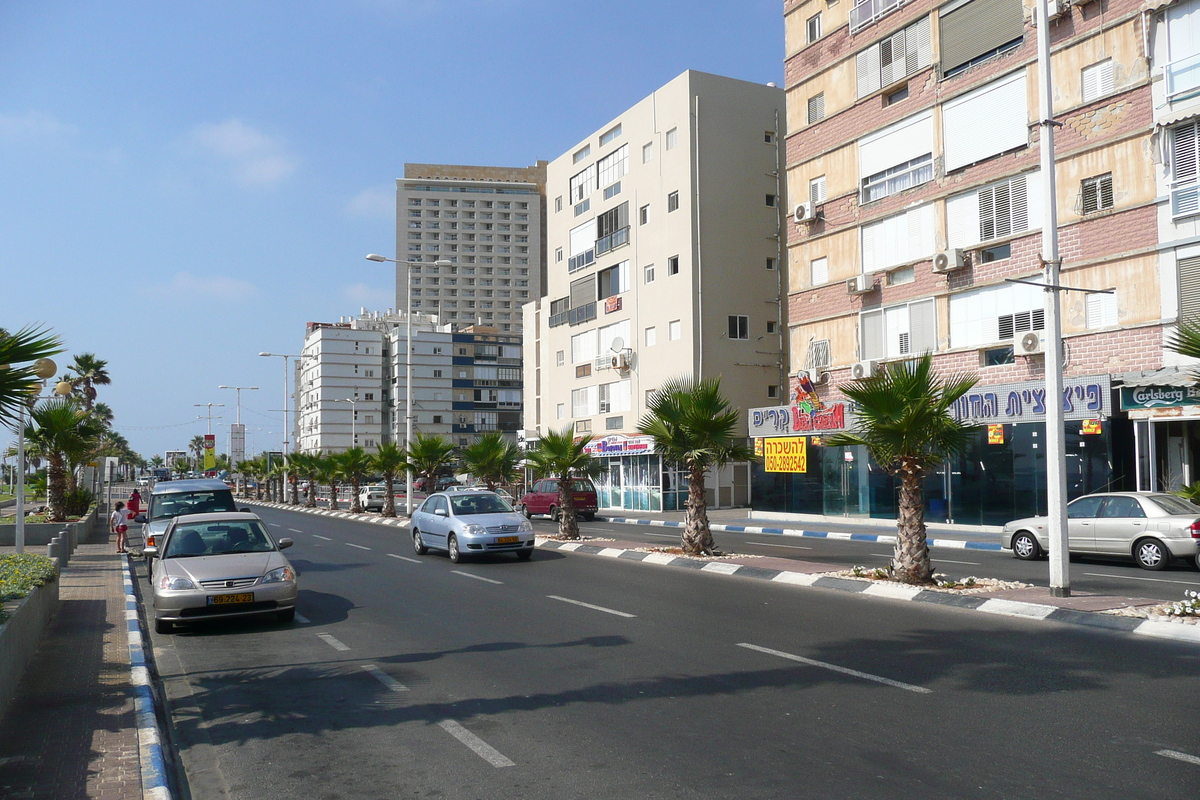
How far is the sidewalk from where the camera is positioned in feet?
18.4

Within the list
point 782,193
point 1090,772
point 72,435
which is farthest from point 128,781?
point 782,193

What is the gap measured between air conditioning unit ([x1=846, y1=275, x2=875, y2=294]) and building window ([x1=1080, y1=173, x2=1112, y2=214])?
8016mm

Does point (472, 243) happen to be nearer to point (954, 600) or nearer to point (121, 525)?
point (121, 525)

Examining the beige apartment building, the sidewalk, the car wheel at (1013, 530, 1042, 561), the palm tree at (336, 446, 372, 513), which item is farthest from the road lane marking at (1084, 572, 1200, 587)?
the palm tree at (336, 446, 372, 513)

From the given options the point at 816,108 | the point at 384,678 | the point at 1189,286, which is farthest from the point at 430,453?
the point at 384,678

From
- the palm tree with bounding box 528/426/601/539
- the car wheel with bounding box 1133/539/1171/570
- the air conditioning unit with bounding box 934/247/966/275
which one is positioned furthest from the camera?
the air conditioning unit with bounding box 934/247/966/275

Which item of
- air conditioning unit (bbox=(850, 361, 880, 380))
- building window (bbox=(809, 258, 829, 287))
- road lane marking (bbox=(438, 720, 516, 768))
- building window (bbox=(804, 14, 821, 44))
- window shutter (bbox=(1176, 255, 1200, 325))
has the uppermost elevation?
building window (bbox=(804, 14, 821, 44))

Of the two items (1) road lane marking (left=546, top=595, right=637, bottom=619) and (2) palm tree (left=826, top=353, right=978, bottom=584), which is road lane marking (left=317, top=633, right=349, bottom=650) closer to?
(1) road lane marking (left=546, top=595, right=637, bottom=619)

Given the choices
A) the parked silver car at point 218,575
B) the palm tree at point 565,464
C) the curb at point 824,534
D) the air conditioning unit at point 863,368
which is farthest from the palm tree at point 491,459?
the parked silver car at point 218,575

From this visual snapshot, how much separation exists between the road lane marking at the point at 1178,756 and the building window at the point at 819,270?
30.7 metres

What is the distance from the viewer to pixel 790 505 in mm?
36281

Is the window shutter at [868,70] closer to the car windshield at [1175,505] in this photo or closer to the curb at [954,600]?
the car windshield at [1175,505]

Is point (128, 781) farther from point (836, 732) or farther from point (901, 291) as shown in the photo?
point (901, 291)

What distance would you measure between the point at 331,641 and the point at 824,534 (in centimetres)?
2032
